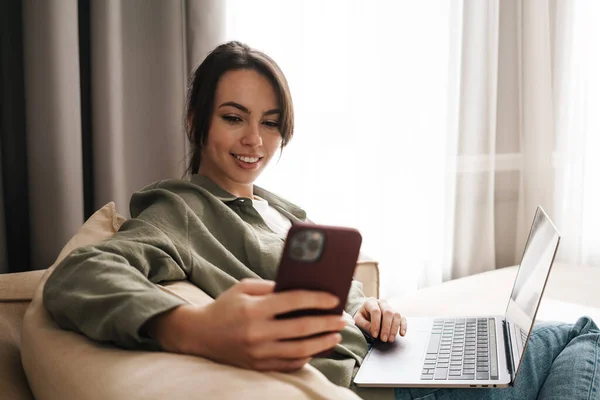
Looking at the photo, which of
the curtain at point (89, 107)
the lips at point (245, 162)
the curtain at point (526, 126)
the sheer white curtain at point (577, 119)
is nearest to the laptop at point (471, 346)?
the lips at point (245, 162)

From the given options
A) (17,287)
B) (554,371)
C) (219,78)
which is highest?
(219,78)

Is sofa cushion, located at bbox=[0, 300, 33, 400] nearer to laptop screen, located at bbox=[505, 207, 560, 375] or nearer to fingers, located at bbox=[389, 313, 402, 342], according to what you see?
fingers, located at bbox=[389, 313, 402, 342]

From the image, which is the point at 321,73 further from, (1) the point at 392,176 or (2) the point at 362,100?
(1) the point at 392,176

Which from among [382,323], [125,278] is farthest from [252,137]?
[125,278]

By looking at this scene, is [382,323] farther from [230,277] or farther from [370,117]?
[370,117]

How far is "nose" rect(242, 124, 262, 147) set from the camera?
127 centimetres

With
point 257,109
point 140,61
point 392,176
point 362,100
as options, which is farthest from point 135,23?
point 392,176

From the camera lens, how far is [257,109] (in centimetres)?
128

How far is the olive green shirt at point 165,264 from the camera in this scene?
2.51ft

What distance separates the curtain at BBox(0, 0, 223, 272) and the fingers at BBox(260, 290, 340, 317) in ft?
3.37

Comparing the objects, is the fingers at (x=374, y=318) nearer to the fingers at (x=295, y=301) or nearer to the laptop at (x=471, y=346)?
the laptop at (x=471, y=346)

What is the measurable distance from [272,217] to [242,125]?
222 mm

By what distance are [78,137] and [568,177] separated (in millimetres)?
1873

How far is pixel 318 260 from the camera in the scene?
0.64 m
